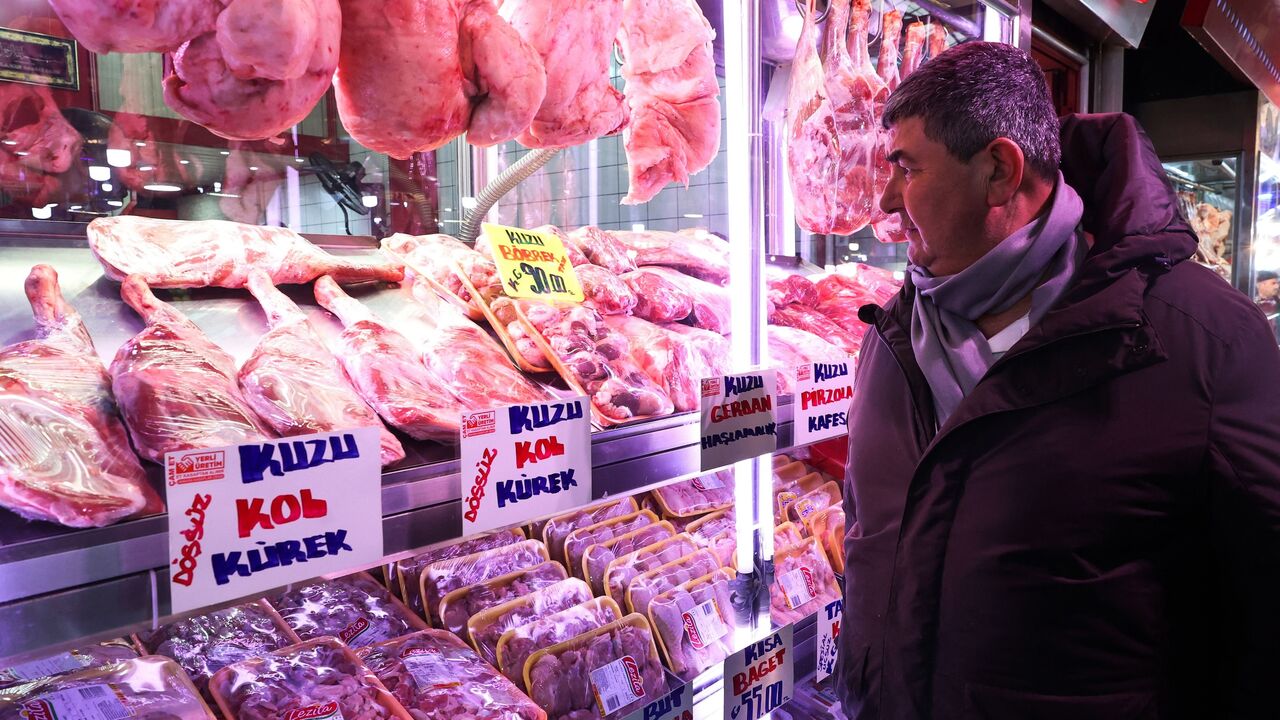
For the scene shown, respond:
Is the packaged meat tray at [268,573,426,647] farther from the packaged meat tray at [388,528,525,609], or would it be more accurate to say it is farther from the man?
the man

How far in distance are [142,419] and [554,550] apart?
40.3 inches

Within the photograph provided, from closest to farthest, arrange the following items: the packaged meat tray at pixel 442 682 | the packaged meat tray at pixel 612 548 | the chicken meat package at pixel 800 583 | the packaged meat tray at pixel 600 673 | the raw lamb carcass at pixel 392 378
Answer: the raw lamb carcass at pixel 392 378 → the packaged meat tray at pixel 442 682 → the packaged meat tray at pixel 600 673 → the packaged meat tray at pixel 612 548 → the chicken meat package at pixel 800 583

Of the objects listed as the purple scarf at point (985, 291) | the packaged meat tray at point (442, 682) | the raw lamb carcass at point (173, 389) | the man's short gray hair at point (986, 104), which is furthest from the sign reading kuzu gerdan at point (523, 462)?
the man's short gray hair at point (986, 104)

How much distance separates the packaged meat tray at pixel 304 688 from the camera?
1.13m

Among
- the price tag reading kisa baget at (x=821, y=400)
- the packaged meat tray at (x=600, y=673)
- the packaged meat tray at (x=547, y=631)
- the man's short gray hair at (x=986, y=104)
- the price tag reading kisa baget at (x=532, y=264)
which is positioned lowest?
the packaged meat tray at (x=600, y=673)

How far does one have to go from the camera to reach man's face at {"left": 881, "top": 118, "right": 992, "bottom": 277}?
4.35ft

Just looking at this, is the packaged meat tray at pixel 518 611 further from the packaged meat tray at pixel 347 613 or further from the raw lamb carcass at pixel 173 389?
the raw lamb carcass at pixel 173 389

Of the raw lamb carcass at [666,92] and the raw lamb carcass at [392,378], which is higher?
the raw lamb carcass at [666,92]

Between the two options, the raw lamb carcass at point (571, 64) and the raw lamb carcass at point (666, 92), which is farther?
the raw lamb carcass at point (666, 92)

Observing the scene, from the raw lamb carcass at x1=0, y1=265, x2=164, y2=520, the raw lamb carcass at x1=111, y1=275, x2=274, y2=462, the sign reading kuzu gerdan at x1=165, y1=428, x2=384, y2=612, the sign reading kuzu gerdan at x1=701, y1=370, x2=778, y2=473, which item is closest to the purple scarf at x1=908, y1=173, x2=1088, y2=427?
the sign reading kuzu gerdan at x1=701, y1=370, x2=778, y2=473

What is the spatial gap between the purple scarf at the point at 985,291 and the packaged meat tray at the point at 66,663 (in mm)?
1281

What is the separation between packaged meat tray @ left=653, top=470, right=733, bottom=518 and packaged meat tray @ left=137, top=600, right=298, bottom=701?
942 millimetres

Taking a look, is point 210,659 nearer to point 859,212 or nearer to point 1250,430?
point 1250,430

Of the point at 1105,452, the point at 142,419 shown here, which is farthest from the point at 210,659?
the point at 1105,452
